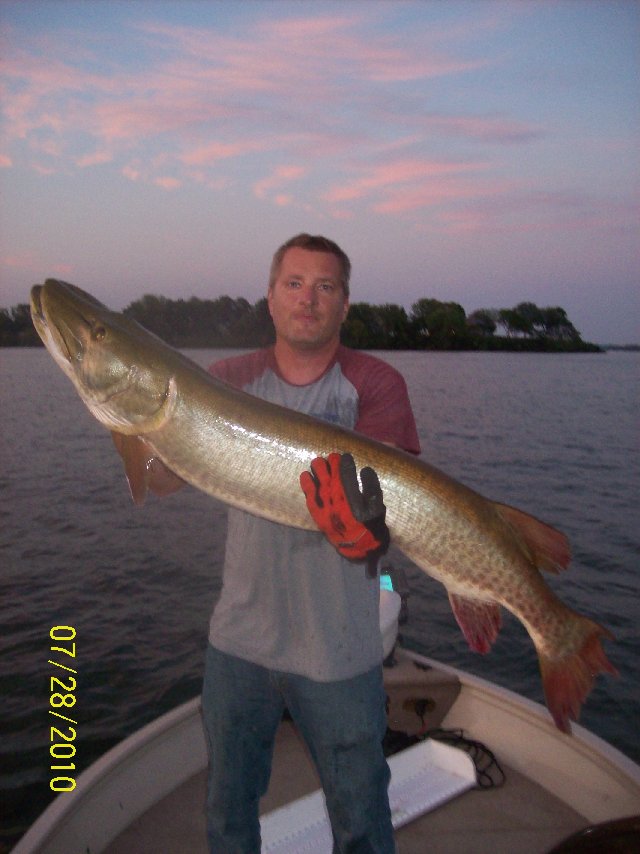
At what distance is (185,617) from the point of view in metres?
9.93

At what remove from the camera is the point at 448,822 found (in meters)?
4.05

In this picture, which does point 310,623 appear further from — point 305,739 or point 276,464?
point 276,464

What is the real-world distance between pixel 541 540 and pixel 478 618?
43 centimetres

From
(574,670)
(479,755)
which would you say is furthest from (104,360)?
(479,755)

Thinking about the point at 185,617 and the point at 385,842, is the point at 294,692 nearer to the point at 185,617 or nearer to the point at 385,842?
the point at 385,842

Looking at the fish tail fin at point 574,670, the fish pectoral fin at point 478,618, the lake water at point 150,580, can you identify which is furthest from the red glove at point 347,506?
the lake water at point 150,580

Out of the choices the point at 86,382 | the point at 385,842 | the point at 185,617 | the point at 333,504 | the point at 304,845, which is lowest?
the point at 185,617

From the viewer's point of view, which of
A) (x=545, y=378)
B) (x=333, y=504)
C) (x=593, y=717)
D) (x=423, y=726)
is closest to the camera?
(x=333, y=504)

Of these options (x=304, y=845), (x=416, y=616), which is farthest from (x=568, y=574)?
(x=304, y=845)

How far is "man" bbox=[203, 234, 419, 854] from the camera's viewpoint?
2.64m

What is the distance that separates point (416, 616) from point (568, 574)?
365 centimetres

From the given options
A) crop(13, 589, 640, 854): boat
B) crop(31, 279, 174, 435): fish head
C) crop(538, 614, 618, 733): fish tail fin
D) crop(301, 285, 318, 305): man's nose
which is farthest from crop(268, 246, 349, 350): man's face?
crop(13, 589, 640, 854): boat

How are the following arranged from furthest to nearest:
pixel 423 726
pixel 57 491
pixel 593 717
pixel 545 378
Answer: pixel 545 378 < pixel 57 491 < pixel 593 717 < pixel 423 726

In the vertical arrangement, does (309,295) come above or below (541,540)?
above
